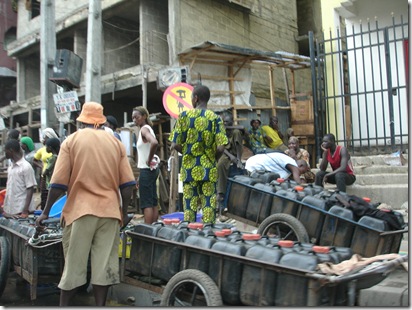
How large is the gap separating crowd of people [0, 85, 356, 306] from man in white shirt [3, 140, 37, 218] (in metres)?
0.01

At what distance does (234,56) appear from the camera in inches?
468

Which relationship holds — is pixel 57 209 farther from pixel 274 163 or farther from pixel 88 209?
pixel 274 163

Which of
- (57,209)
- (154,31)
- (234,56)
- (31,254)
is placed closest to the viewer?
(31,254)

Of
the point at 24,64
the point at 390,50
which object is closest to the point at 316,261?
the point at 390,50

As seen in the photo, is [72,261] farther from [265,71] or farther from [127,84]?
[265,71]

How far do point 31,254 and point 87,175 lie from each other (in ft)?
3.54

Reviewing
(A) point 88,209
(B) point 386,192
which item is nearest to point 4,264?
(A) point 88,209

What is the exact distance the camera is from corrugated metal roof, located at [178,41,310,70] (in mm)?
11070

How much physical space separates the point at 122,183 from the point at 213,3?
443 inches

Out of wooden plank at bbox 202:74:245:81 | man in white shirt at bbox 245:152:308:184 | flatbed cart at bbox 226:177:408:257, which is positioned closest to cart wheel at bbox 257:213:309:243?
flatbed cart at bbox 226:177:408:257

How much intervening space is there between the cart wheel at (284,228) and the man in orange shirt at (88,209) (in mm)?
1768

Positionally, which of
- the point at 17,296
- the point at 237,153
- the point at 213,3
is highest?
the point at 213,3

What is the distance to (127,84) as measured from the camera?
Answer: 13.5 meters

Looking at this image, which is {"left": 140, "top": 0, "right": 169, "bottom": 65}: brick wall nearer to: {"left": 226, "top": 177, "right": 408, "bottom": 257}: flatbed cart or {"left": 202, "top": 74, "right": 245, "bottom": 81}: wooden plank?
{"left": 202, "top": 74, "right": 245, "bottom": 81}: wooden plank
